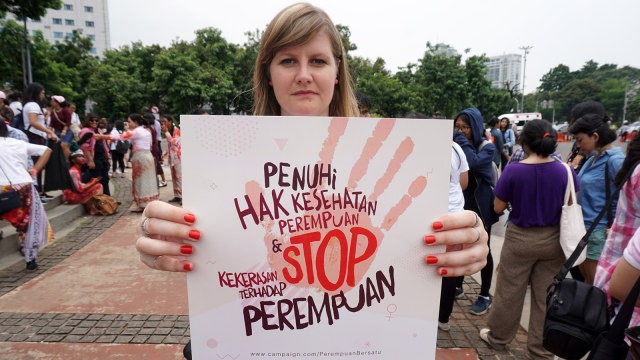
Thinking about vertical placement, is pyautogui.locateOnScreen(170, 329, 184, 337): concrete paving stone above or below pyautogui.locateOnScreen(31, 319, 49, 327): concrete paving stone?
below

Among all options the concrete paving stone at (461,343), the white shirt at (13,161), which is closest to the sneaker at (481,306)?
the concrete paving stone at (461,343)

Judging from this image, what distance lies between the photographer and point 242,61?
28938 millimetres

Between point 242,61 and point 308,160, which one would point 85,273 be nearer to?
point 308,160

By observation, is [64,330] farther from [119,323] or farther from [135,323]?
[135,323]

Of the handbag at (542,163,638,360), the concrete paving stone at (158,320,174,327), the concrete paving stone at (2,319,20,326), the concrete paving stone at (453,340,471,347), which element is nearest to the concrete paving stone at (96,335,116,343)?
the concrete paving stone at (158,320,174,327)

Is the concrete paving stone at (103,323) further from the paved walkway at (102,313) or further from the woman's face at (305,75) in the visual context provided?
the woman's face at (305,75)

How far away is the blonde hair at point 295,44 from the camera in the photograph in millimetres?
1246

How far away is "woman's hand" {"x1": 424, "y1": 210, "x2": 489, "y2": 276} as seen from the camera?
1.03m

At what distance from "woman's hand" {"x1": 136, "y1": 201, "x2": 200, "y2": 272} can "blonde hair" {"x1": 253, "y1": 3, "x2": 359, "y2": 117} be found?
66 centimetres

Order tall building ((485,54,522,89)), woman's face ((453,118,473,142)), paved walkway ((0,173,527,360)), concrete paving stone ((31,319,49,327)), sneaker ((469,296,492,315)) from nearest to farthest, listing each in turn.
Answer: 1. paved walkway ((0,173,527,360))
2. concrete paving stone ((31,319,49,327))
3. sneaker ((469,296,492,315))
4. woman's face ((453,118,473,142))
5. tall building ((485,54,522,89))

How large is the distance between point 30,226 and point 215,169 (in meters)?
4.73

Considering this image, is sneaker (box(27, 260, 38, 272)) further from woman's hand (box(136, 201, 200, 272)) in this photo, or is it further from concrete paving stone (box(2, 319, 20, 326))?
woman's hand (box(136, 201, 200, 272))

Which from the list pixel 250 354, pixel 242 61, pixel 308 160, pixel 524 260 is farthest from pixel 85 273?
pixel 242 61

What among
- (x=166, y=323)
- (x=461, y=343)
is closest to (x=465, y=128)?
(x=461, y=343)
